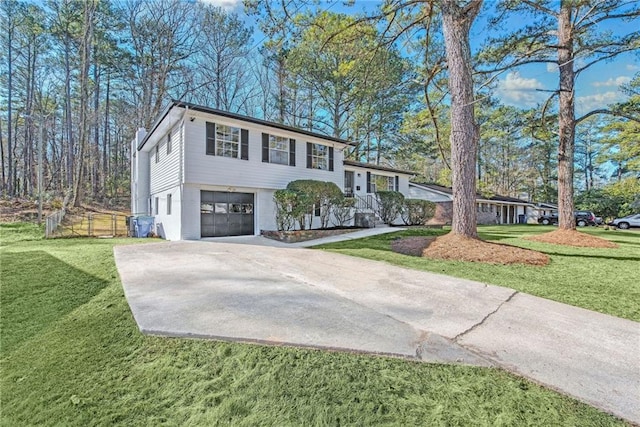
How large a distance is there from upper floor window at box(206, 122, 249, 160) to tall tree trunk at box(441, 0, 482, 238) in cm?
794

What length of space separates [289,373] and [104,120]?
31569 millimetres

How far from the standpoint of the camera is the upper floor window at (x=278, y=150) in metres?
12.9

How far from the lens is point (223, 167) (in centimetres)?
1160

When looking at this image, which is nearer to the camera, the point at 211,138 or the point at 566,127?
the point at 566,127

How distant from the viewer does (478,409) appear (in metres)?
1.91

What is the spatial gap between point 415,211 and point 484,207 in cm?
1651

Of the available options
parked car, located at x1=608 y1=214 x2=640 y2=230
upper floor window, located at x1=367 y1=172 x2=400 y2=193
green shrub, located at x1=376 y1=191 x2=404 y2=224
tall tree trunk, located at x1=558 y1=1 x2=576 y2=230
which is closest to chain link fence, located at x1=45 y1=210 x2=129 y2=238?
green shrub, located at x1=376 y1=191 x2=404 y2=224

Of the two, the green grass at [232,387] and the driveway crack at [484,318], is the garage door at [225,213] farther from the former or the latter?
the driveway crack at [484,318]

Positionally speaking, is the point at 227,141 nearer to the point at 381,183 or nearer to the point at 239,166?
the point at 239,166

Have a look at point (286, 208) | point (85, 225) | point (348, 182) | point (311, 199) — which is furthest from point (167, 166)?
point (348, 182)

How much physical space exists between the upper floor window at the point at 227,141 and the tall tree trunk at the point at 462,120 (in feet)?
26.1

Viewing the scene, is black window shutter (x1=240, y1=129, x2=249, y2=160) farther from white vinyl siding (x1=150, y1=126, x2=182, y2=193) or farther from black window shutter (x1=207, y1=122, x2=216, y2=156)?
white vinyl siding (x1=150, y1=126, x2=182, y2=193)

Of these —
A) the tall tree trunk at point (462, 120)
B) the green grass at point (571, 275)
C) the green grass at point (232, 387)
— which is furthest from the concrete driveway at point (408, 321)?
the tall tree trunk at point (462, 120)

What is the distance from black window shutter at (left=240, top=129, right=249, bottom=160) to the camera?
1215 cm
